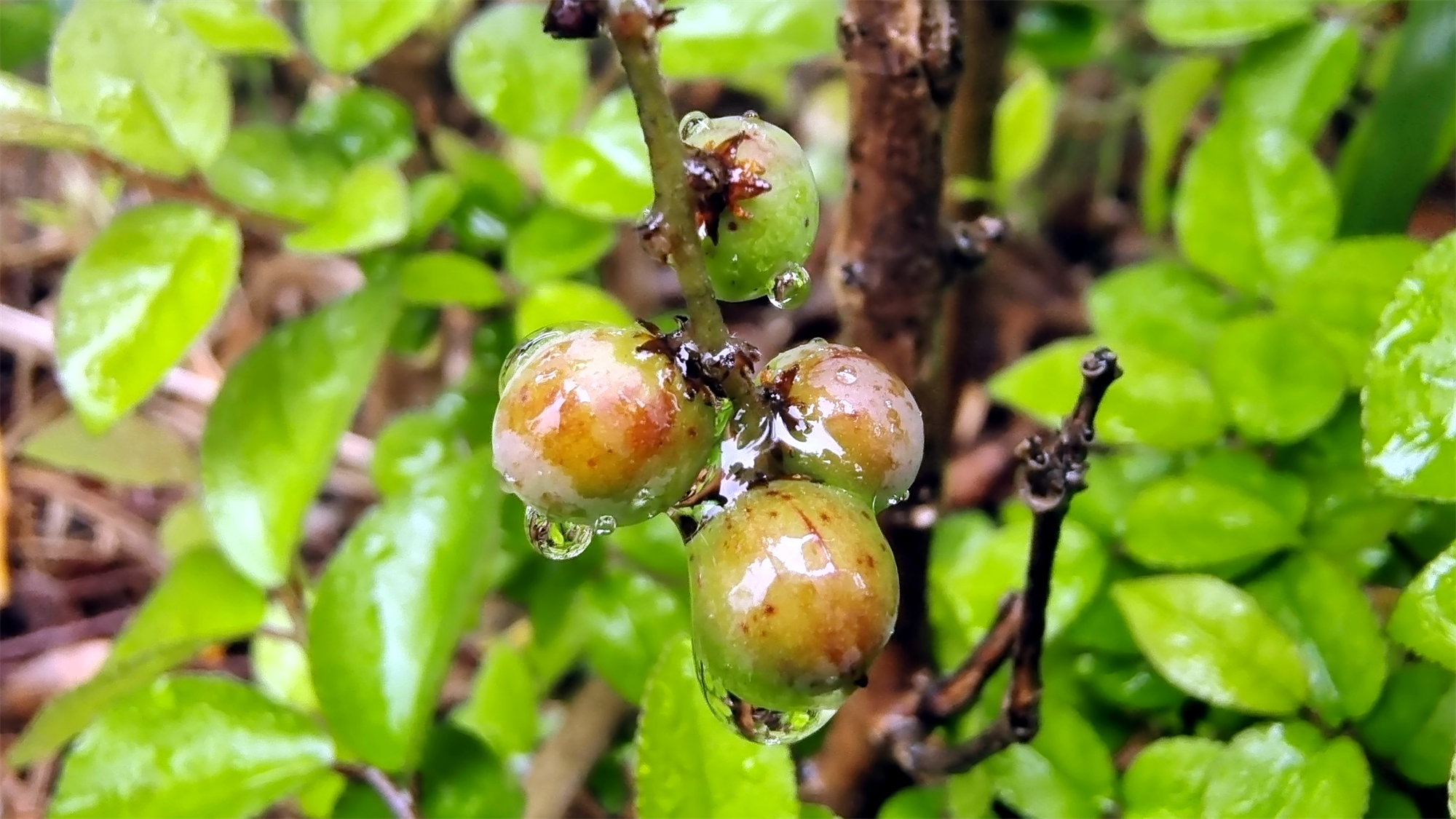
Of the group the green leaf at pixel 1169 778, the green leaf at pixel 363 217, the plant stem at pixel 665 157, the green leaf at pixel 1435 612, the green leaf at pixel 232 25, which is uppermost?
the plant stem at pixel 665 157

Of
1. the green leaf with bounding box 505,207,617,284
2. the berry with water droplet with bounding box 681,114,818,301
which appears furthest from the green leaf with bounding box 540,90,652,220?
the berry with water droplet with bounding box 681,114,818,301

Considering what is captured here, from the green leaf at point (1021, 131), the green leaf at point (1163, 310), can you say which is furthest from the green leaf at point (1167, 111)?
the green leaf at point (1163, 310)

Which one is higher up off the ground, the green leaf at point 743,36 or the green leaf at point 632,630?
the green leaf at point 743,36

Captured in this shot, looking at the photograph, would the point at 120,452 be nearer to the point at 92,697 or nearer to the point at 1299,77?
the point at 92,697

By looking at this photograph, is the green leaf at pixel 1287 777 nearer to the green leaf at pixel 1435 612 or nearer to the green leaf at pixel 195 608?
the green leaf at pixel 1435 612

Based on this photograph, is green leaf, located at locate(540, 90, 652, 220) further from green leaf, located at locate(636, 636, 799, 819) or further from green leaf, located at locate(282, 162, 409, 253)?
green leaf, located at locate(636, 636, 799, 819)

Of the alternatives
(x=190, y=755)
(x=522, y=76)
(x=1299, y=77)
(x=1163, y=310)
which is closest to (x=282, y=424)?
(x=190, y=755)
